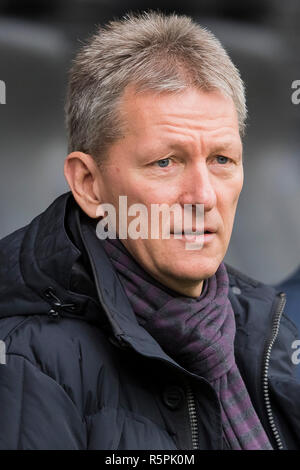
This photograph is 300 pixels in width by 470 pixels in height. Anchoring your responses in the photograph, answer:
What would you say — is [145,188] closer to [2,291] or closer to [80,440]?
[2,291]

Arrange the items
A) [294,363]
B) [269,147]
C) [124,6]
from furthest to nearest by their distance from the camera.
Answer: [269,147] < [124,6] < [294,363]

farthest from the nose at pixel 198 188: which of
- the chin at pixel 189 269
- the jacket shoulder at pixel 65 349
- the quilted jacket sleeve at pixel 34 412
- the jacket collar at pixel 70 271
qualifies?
the quilted jacket sleeve at pixel 34 412

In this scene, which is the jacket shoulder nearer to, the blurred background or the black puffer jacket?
the black puffer jacket

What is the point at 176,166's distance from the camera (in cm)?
156

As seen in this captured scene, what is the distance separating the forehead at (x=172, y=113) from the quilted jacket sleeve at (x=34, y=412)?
0.52m

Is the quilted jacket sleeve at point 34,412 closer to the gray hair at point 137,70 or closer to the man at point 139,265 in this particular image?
the man at point 139,265

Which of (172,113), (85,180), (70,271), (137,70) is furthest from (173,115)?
(70,271)

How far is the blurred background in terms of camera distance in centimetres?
292

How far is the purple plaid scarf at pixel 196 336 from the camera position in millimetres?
1573

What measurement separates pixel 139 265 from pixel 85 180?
0.23m

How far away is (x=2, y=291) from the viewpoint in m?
1.61

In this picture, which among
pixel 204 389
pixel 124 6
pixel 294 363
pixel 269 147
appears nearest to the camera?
pixel 204 389

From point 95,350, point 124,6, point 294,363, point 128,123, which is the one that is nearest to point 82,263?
point 95,350
